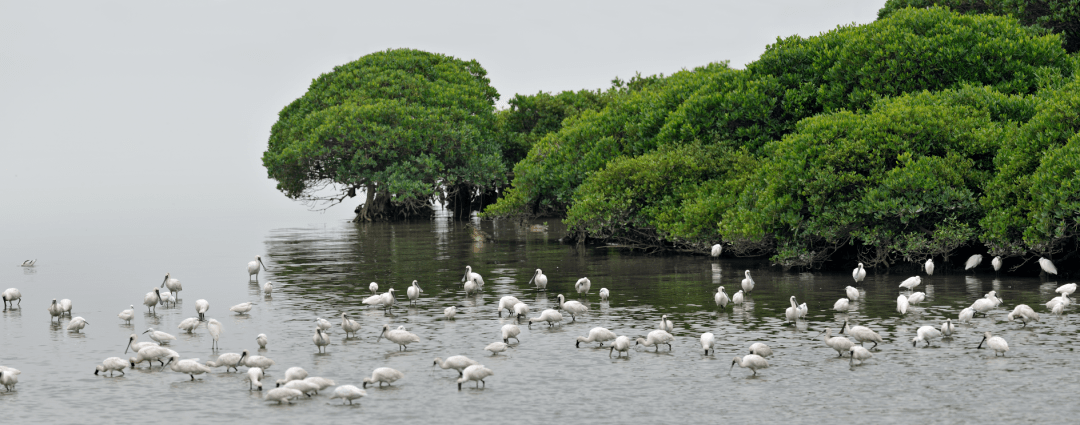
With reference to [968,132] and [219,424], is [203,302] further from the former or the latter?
[968,132]

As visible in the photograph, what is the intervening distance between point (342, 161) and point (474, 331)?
165 feet

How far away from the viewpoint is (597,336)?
20.2 metres

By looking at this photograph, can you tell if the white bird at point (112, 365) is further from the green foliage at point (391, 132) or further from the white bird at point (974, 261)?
the green foliage at point (391, 132)

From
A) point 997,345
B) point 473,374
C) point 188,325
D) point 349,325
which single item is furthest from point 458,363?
point 997,345

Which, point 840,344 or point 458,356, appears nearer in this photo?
point 458,356

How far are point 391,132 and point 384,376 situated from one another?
52.0 metres

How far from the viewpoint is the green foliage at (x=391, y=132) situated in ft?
224

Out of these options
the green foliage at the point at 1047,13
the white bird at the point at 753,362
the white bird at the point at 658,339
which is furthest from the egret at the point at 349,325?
the green foliage at the point at 1047,13

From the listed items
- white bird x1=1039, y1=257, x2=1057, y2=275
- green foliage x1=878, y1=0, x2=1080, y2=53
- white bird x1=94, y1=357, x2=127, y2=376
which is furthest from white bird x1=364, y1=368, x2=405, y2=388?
green foliage x1=878, y1=0, x2=1080, y2=53

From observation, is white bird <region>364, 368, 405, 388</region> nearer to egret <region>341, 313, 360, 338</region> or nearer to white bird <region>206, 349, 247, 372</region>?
white bird <region>206, 349, 247, 372</region>

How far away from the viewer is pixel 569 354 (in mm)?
19875

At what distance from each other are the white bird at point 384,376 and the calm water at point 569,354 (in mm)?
193

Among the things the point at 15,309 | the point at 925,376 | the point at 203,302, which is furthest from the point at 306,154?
the point at 925,376

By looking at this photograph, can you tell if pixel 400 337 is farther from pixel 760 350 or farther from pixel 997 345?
pixel 997 345
